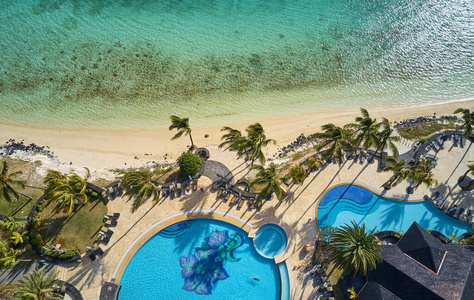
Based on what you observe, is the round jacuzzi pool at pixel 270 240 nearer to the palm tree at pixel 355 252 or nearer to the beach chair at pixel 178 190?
the palm tree at pixel 355 252

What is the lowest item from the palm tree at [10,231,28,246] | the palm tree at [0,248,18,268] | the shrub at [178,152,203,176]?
the palm tree at [0,248,18,268]

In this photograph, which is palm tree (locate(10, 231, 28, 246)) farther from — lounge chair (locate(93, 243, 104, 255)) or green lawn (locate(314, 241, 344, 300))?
green lawn (locate(314, 241, 344, 300))

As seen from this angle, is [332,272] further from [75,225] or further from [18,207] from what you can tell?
[18,207]

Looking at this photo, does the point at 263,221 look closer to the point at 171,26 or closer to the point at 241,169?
the point at 241,169

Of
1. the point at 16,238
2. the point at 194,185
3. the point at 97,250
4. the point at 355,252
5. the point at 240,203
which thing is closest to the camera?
the point at 355,252

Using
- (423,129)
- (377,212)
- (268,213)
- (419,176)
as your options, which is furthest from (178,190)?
(423,129)

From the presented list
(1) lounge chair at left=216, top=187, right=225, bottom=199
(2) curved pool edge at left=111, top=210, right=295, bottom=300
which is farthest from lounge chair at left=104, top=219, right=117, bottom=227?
(1) lounge chair at left=216, top=187, right=225, bottom=199

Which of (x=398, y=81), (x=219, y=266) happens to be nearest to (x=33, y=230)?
(x=219, y=266)
